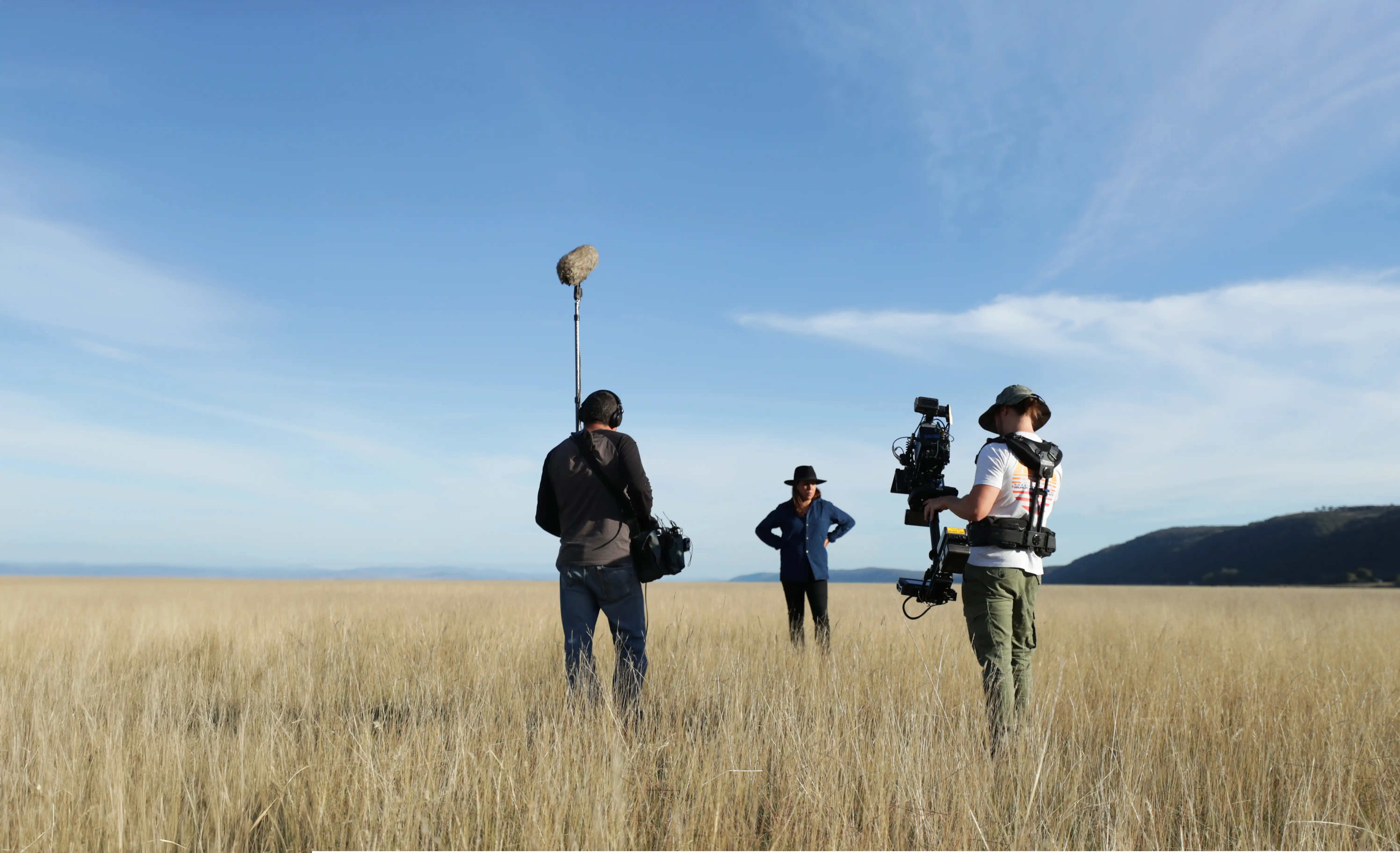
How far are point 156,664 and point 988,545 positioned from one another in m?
8.73

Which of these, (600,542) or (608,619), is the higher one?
(600,542)

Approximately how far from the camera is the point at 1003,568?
464cm

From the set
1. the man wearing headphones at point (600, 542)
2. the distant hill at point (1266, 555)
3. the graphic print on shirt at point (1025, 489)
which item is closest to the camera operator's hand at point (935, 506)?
the graphic print on shirt at point (1025, 489)

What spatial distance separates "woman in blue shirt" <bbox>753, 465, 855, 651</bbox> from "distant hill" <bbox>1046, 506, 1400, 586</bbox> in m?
80.7

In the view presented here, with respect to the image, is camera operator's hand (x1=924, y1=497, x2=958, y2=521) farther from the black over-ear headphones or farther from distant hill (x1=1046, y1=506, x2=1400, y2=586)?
distant hill (x1=1046, y1=506, x2=1400, y2=586)

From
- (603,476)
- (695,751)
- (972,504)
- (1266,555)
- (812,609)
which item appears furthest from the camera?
(1266,555)

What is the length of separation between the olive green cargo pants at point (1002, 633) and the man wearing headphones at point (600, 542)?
213 centimetres

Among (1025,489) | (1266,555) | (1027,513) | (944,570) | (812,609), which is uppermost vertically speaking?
(1025,489)

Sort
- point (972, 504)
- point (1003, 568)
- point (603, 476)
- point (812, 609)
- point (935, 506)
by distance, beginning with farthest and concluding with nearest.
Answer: point (812, 609)
point (603, 476)
point (935, 506)
point (1003, 568)
point (972, 504)

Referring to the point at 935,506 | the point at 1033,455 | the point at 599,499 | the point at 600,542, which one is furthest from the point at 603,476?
the point at 1033,455

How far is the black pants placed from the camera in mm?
8219

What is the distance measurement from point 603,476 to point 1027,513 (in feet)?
8.62

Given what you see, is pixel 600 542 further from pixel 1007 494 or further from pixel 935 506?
pixel 1007 494

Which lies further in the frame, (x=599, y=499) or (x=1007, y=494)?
(x=599, y=499)
